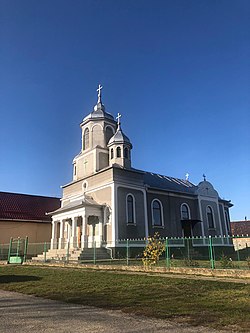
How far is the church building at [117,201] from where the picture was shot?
23594 mm

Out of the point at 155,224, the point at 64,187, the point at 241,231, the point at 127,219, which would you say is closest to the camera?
the point at 127,219

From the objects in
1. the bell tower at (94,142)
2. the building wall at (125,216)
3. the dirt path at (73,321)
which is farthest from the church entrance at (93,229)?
the dirt path at (73,321)

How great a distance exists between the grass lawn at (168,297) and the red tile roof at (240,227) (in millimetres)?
42296

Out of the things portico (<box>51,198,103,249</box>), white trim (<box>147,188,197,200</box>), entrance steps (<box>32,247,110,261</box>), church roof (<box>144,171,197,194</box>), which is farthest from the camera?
church roof (<box>144,171,197,194</box>)

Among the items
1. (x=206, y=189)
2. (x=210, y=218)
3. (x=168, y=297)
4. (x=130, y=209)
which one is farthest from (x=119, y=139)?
(x=168, y=297)

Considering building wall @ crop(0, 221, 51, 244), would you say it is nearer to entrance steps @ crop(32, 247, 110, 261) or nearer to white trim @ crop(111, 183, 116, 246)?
entrance steps @ crop(32, 247, 110, 261)

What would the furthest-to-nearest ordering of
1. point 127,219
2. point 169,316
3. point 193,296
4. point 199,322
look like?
1. point 127,219
2. point 193,296
3. point 169,316
4. point 199,322

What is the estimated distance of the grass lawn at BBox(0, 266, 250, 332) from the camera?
5340 mm

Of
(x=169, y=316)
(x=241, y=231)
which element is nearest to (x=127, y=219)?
(x=169, y=316)

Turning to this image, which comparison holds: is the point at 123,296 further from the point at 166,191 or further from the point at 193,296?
the point at 166,191

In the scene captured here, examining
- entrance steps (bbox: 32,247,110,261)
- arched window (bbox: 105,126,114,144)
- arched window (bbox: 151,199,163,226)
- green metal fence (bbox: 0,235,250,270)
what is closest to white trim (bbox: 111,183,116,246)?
green metal fence (bbox: 0,235,250,270)

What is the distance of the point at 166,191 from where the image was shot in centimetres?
2814

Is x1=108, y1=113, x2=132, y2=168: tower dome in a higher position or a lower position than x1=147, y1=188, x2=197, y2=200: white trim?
higher

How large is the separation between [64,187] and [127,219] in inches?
359
